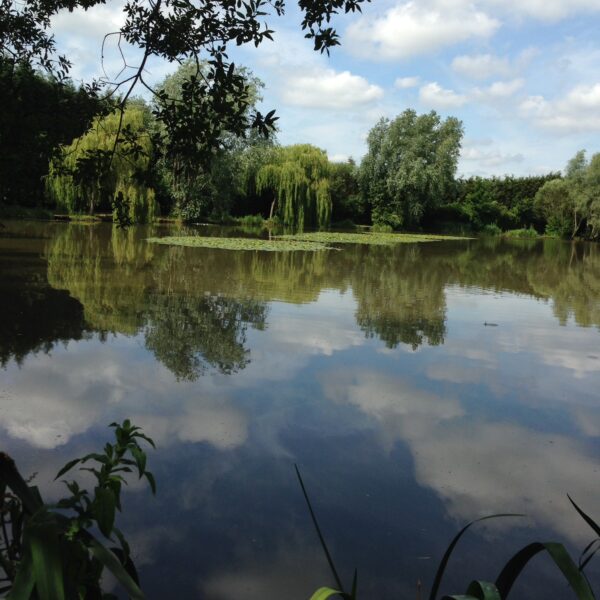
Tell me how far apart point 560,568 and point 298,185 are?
31476 millimetres

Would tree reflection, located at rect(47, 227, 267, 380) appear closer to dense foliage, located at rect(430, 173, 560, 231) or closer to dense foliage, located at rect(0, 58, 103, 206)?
dense foliage, located at rect(0, 58, 103, 206)

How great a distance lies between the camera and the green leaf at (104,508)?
1.24 metres

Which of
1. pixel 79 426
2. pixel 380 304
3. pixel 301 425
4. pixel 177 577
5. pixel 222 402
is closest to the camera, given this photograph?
pixel 177 577

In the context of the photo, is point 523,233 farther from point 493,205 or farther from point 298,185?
point 298,185

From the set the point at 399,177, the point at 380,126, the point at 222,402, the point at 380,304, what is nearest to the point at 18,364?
the point at 222,402

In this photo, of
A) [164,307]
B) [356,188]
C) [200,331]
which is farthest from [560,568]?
[356,188]

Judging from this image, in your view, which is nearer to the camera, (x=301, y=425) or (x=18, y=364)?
(x=301, y=425)

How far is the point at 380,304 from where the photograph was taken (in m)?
9.62

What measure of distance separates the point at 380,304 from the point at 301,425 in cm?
568

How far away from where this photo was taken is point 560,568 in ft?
3.01

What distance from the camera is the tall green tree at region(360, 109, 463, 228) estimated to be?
3619 cm

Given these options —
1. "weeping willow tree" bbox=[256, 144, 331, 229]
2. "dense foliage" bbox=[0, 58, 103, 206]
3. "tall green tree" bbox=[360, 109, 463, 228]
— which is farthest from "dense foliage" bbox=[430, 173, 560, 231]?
"dense foliage" bbox=[0, 58, 103, 206]

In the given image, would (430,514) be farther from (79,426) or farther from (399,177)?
(399,177)

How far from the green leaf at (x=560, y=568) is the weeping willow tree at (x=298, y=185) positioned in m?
31.1
